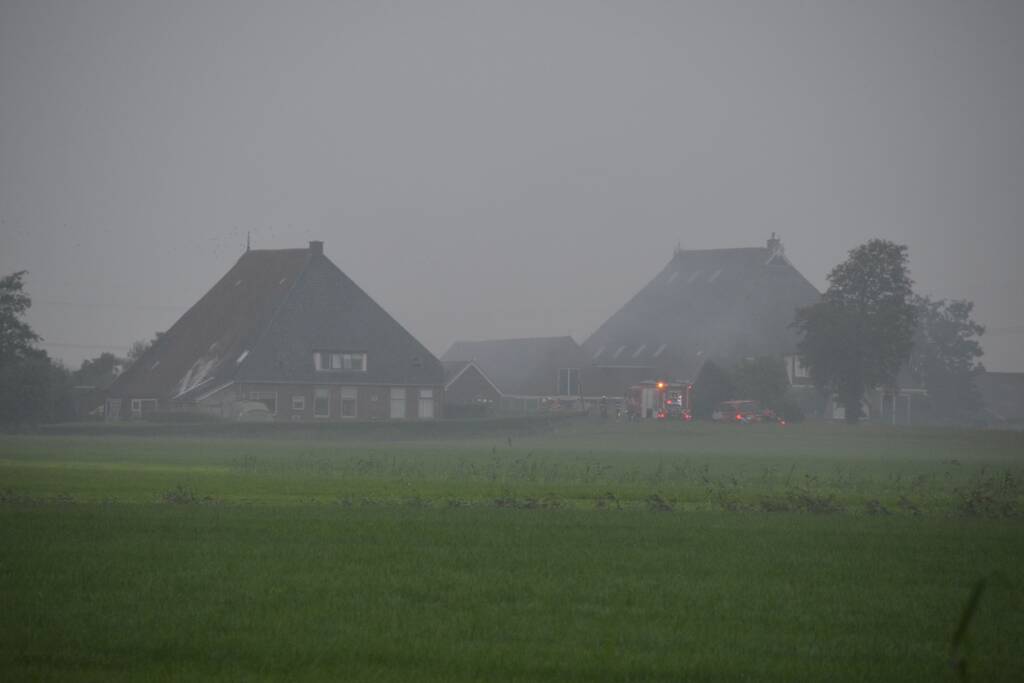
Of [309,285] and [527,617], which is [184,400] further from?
[527,617]

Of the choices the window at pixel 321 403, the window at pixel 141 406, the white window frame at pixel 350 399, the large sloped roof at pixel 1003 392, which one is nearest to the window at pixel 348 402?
the white window frame at pixel 350 399

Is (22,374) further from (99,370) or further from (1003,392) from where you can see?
(1003,392)

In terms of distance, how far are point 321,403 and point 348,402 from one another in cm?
218

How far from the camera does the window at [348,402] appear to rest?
91.1 meters

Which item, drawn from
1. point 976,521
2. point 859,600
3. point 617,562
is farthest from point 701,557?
point 976,521

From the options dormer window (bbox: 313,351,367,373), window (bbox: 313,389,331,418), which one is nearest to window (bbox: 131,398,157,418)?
window (bbox: 313,389,331,418)

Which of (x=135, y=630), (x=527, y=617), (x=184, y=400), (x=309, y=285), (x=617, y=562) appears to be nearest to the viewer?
(x=135, y=630)

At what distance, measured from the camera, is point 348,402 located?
300 ft

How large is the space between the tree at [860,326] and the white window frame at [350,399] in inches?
1162

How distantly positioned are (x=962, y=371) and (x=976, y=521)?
11550 centimetres

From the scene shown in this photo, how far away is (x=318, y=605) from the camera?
46.9ft

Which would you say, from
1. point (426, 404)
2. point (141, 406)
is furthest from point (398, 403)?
point (141, 406)

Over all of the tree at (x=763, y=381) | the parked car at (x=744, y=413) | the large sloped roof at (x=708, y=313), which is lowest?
the parked car at (x=744, y=413)

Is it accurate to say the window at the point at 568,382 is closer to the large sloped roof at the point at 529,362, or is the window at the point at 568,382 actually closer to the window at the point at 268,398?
the large sloped roof at the point at 529,362
